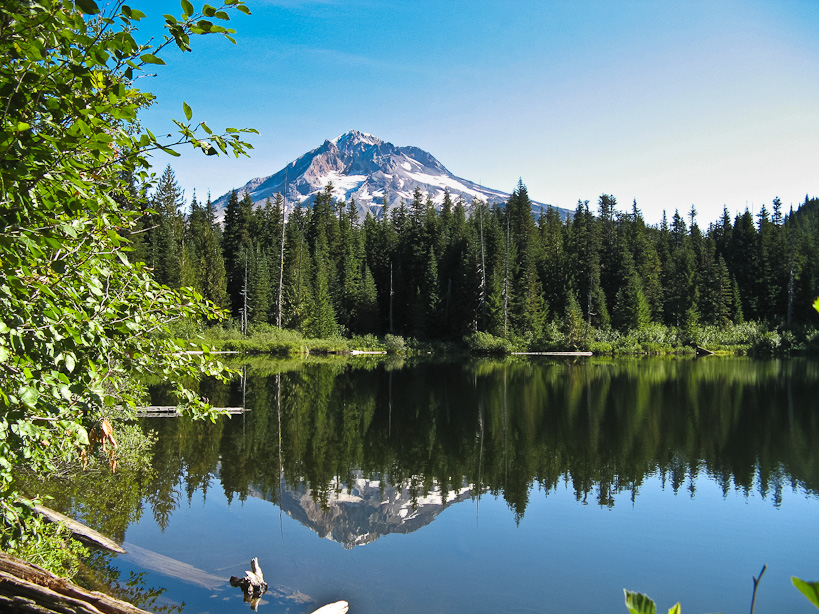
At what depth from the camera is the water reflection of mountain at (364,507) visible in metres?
11.7

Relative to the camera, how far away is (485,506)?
13242 mm

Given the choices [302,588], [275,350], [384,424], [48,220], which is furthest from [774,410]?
[275,350]

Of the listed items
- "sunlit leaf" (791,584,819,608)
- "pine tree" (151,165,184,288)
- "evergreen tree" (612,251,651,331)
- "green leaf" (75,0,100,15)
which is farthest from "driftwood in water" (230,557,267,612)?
"evergreen tree" (612,251,651,331)

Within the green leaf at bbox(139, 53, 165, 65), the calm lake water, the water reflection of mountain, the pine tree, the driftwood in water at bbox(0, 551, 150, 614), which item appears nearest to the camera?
the green leaf at bbox(139, 53, 165, 65)

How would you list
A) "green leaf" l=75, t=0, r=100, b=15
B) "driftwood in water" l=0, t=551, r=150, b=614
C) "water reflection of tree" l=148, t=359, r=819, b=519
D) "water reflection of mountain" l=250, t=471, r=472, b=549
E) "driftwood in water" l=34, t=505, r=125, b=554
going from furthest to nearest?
"water reflection of tree" l=148, t=359, r=819, b=519 → "water reflection of mountain" l=250, t=471, r=472, b=549 → "driftwood in water" l=34, t=505, r=125, b=554 → "driftwood in water" l=0, t=551, r=150, b=614 → "green leaf" l=75, t=0, r=100, b=15

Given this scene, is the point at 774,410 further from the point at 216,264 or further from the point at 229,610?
the point at 216,264

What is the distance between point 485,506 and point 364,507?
279cm

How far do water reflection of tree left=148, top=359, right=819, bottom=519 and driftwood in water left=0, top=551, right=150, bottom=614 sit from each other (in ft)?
23.3

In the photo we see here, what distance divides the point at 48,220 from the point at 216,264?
62.4 meters

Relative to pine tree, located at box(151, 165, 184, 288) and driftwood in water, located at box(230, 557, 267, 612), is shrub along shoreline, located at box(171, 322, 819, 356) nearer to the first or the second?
pine tree, located at box(151, 165, 184, 288)

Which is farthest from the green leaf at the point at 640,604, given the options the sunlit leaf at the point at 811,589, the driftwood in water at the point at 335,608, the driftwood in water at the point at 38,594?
the driftwood in water at the point at 335,608

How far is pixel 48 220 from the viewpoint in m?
3.25

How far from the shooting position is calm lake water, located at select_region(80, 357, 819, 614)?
9.20m

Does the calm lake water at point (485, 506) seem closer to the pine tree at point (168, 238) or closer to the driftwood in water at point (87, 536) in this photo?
the driftwood in water at point (87, 536)
